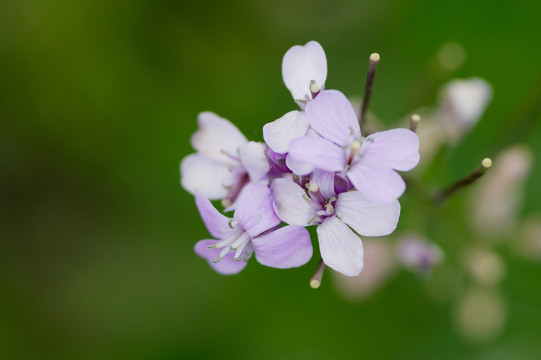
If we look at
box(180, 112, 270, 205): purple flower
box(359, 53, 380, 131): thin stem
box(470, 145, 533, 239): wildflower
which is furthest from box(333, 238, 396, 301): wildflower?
box(180, 112, 270, 205): purple flower

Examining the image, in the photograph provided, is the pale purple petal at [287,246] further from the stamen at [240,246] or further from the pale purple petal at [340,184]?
the pale purple petal at [340,184]

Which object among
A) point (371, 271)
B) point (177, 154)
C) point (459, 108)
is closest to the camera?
point (459, 108)

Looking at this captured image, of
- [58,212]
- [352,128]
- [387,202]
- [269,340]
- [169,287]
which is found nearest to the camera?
[387,202]

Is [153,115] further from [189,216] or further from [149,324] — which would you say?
[149,324]

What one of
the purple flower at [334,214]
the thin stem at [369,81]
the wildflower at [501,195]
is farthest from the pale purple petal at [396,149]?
the wildflower at [501,195]

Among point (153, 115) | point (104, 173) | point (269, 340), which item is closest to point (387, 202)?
point (269, 340)

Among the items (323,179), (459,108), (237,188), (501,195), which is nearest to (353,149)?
(323,179)

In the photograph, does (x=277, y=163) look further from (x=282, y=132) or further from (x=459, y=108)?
(x=459, y=108)
